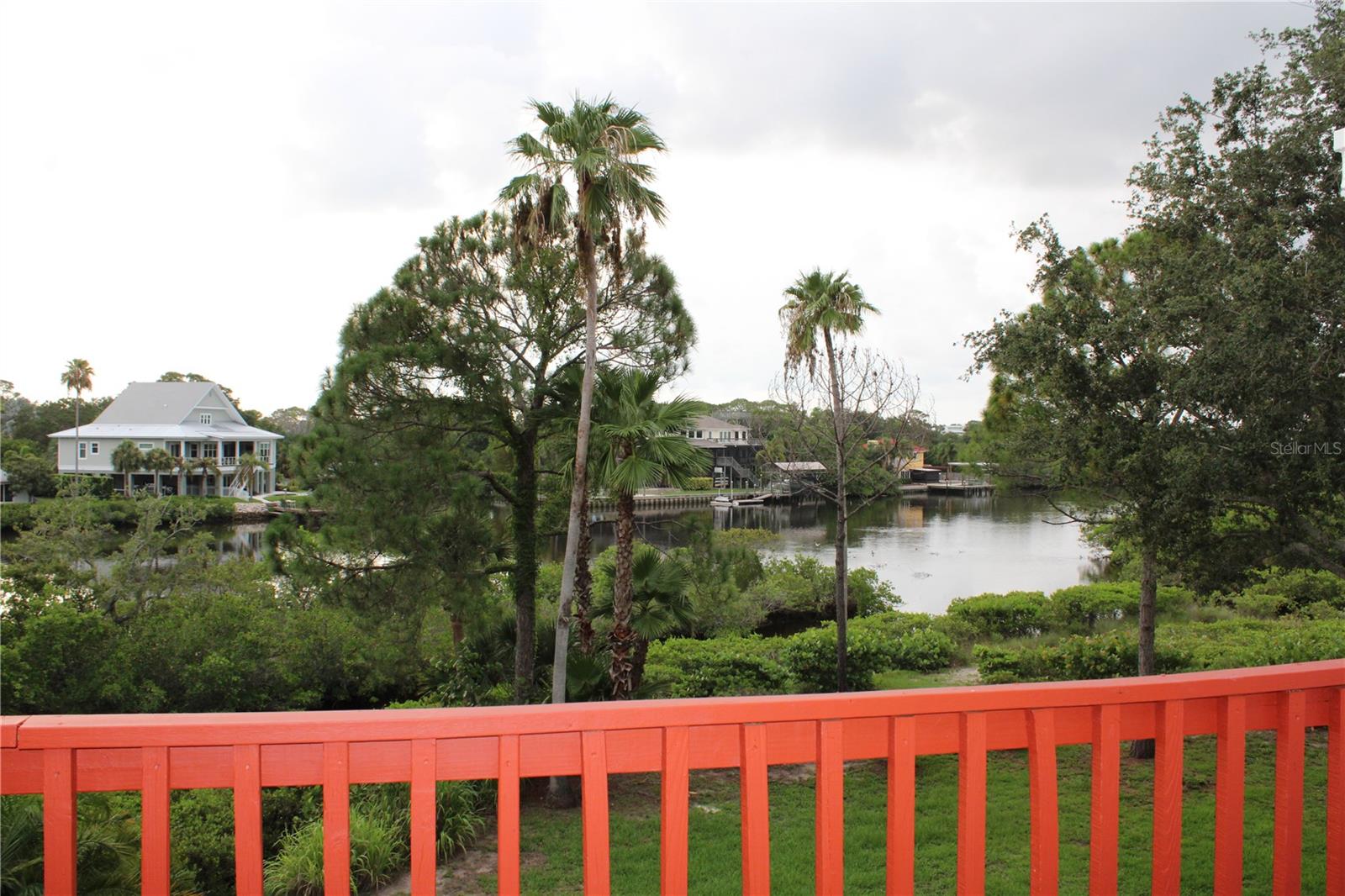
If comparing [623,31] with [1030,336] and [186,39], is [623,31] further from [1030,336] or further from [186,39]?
[1030,336]

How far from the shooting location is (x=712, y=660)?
10156mm

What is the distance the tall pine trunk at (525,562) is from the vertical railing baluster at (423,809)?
8.07 meters

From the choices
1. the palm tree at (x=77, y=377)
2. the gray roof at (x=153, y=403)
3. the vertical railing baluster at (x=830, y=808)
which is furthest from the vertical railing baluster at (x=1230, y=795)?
the gray roof at (x=153, y=403)

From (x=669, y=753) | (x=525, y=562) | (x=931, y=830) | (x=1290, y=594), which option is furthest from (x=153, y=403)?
(x=669, y=753)

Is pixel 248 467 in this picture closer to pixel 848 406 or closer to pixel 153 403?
pixel 153 403

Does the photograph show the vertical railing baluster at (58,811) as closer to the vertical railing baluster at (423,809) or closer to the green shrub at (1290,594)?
the vertical railing baluster at (423,809)

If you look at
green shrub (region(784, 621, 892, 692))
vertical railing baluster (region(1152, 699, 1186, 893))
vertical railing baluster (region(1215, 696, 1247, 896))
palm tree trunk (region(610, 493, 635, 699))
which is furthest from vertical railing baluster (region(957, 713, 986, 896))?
green shrub (region(784, 621, 892, 692))

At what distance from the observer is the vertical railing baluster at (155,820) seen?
1.19 meters

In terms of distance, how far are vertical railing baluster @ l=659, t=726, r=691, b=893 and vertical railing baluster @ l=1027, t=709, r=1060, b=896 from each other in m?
0.57

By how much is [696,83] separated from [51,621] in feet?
29.3

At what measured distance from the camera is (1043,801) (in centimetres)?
142

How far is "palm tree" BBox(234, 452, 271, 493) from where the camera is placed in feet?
127

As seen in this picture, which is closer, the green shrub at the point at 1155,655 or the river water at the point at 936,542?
the green shrub at the point at 1155,655

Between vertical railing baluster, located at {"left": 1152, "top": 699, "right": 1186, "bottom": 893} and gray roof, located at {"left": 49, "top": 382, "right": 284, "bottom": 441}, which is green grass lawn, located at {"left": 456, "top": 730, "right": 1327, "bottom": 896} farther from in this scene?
gray roof, located at {"left": 49, "top": 382, "right": 284, "bottom": 441}
